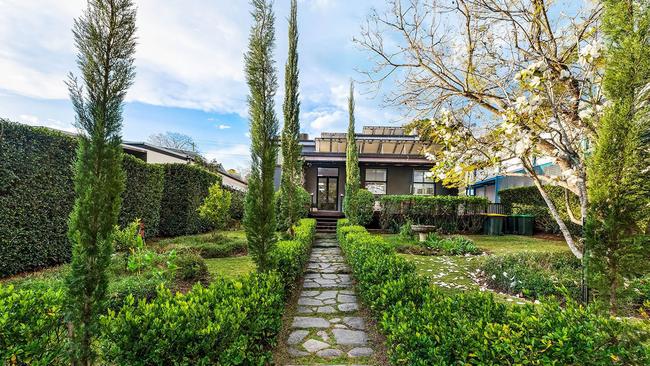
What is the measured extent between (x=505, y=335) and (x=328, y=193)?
52.7 ft

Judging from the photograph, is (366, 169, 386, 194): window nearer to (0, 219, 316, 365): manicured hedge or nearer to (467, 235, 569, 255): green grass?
(467, 235, 569, 255): green grass

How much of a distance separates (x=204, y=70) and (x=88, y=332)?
4937 mm

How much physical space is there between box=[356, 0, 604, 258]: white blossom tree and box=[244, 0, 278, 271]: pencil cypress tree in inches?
107

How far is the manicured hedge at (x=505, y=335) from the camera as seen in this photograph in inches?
65.8

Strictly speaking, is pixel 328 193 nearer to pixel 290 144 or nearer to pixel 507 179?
pixel 290 144

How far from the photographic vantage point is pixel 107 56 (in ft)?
7.06

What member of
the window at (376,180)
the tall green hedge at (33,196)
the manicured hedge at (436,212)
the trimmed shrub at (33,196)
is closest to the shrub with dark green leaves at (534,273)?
the manicured hedge at (436,212)

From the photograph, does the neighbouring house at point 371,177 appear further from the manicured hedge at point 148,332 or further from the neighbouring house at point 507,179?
the manicured hedge at point 148,332

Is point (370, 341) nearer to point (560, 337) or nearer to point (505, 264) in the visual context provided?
point (560, 337)

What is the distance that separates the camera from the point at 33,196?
5.27 m

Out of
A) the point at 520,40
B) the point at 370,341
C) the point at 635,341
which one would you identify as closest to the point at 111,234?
the point at 370,341

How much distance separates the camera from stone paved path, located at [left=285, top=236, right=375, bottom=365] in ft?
9.93

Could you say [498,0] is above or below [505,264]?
above

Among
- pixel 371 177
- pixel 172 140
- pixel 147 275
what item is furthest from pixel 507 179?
pixel 172 140
